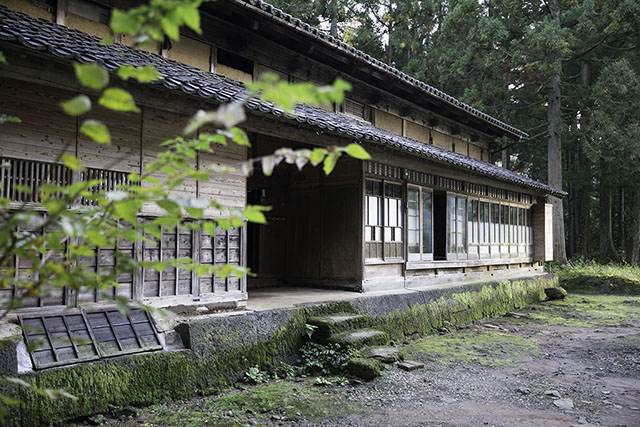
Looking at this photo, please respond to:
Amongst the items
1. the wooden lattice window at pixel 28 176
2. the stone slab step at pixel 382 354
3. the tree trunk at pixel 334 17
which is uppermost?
the tree trunk at pixel 334 17

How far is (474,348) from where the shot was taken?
30.8 feet

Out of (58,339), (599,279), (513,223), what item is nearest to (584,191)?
(599,279)

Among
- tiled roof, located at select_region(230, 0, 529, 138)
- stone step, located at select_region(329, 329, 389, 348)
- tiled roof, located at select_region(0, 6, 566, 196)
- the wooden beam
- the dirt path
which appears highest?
tiled roof, located at select_region(230, 0, 529, 138)

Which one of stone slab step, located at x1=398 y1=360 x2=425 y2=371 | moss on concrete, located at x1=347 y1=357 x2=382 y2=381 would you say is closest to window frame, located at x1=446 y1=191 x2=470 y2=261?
stone slab step, located at x1=398 y1=360 x2=425 y2=371

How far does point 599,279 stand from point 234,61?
57.6 ft

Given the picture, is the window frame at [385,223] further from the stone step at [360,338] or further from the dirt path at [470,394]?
the stone step at [360,338]

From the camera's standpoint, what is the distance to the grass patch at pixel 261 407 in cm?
504

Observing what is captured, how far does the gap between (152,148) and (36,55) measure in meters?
1.88

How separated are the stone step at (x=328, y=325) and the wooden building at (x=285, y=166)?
129 centimetres

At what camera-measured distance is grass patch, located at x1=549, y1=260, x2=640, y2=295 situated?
1855 centimetres

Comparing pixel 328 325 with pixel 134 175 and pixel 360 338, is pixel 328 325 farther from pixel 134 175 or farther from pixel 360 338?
pixel 134 175

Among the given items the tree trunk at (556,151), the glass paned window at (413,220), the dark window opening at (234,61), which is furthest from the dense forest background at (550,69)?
the dark window opening at (234,61)

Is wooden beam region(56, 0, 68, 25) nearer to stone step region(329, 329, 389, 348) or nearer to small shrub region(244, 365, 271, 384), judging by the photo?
small shrub region(244, 365, 271, 384)

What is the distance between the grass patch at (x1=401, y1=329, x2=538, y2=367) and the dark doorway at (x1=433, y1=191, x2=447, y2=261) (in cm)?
282
